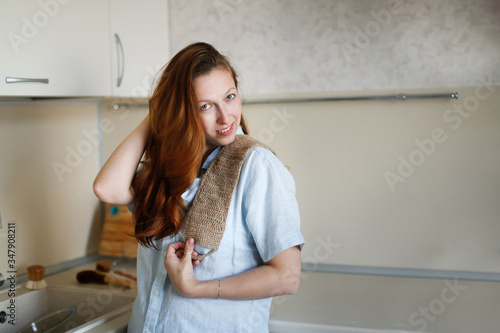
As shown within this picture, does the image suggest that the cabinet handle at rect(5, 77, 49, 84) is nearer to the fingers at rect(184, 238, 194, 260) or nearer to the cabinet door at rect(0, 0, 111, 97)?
the cabinet door at rect(0, 0, 111, 97)

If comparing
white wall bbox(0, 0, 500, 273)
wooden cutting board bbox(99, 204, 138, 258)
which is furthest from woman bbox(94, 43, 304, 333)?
wooden cutting board bbox(99, 204, 138, 258)

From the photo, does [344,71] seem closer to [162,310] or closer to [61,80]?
[61,80]

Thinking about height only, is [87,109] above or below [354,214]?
above

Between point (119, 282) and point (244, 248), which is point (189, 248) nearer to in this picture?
point (244, 248)

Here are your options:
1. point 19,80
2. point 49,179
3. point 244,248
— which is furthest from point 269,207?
point 49,179

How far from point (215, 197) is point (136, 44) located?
0.89 meters

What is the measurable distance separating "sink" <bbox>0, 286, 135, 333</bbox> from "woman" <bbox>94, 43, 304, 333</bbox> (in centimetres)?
44

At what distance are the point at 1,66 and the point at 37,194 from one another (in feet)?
2.01

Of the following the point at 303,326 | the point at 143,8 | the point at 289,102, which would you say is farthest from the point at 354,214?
the point at 143,8

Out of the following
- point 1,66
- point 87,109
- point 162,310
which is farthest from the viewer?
point 87,109

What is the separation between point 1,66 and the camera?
1.30m

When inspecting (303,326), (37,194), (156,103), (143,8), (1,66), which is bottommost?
(303,326)

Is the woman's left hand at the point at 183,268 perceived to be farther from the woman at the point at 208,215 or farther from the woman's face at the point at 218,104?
the woman's face at the point at 218,104

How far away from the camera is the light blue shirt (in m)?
1.07
